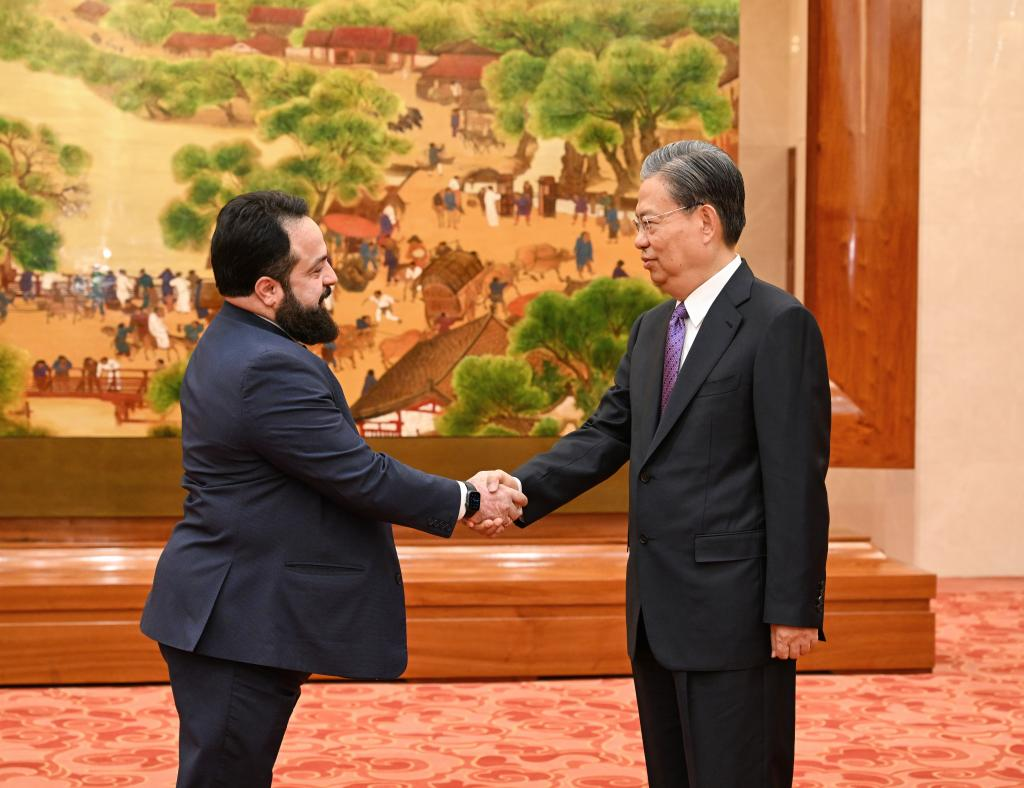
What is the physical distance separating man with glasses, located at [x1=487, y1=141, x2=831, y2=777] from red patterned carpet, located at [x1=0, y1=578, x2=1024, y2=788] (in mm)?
1615

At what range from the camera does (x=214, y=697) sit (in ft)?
8.87

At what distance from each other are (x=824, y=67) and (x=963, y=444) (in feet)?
11.4

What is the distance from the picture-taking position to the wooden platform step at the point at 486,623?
223 inches

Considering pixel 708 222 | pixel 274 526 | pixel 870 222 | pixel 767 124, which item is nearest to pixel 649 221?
pixel 708 222

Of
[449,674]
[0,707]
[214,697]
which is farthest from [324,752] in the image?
[214,697]

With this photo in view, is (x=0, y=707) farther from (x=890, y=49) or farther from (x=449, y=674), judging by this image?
(x=890, y=49)

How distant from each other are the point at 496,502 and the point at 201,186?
395 cm

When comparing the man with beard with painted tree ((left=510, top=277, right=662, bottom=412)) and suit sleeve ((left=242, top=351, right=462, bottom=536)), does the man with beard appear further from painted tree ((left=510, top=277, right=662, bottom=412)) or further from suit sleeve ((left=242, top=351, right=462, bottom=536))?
painted tree ((left=510, top=277, right=662, bottom=412))

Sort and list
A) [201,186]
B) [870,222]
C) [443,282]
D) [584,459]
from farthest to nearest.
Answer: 1. [443,282]
2. [201,186]
3. [870,222]
4. [584,459]

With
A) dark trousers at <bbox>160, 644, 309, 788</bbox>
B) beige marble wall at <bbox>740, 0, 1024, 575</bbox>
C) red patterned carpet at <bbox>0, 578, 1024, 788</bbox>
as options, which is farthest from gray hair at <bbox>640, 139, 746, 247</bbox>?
beige marble wall at <bbox>740, 0, 1024, 575</bbox>

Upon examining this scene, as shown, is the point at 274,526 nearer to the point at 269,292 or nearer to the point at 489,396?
the point at 269,292

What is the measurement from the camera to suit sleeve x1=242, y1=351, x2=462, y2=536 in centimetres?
272

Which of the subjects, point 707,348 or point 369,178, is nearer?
point 707,348

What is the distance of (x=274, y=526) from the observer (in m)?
2.74
